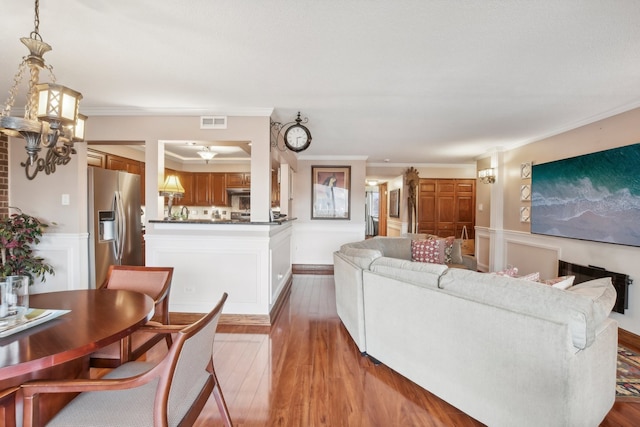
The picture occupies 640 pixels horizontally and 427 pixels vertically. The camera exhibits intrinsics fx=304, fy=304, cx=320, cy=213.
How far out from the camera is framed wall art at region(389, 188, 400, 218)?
8172 mm

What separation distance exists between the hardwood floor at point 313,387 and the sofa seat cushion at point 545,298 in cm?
77

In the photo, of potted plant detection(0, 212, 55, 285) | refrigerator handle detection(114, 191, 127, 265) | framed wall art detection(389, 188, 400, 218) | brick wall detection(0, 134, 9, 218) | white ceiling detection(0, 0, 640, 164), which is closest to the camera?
white ceiling detection(0, 0, 640, 164)

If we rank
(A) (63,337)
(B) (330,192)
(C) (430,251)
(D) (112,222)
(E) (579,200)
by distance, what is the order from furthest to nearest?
(B) (330,192)
(C) (430,251)
(D) (112,222)
(E) (579,200)
(A) (63,337)

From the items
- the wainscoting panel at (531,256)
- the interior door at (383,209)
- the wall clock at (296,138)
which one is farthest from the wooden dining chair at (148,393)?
the interior door at (383,209)

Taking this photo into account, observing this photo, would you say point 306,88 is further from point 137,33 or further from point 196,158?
point 196,158

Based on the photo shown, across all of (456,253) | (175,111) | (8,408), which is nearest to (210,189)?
(175,111)

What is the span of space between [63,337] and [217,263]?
2.16 meters

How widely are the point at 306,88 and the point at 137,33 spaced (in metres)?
1.32

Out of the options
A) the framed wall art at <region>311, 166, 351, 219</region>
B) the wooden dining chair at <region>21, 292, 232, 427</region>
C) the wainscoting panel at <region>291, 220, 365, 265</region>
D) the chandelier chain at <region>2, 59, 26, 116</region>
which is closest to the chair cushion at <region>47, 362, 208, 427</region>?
the wooden dining chair at <region>21, 292, 232, 427</region>

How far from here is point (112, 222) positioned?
370cm

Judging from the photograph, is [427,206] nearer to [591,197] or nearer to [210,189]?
[591,197]

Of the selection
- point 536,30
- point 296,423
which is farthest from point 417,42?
point 296,423

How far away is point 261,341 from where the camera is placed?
114 inches

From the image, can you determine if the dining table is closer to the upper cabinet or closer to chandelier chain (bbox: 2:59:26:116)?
chandelier chain (bbox: 2:59:26:116)
